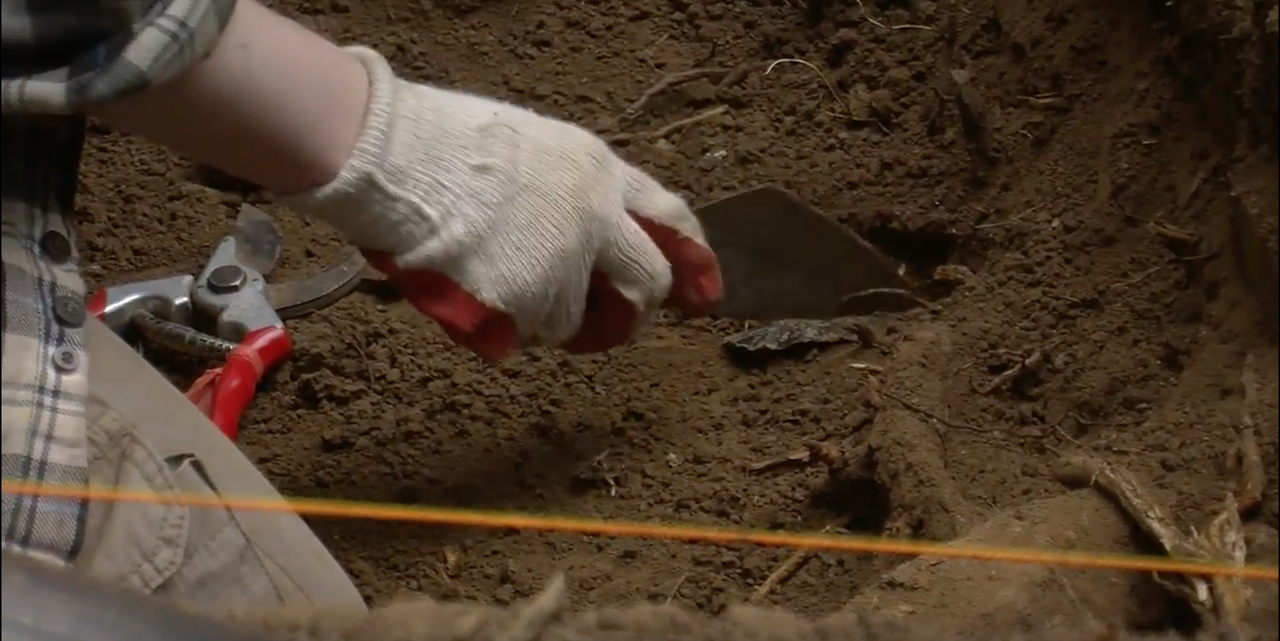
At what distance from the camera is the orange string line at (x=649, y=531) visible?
0.74 m

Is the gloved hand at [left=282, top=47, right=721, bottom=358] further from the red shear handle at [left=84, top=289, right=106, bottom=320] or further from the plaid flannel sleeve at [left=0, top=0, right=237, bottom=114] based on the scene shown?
the red shear handle at [left=84, top=289, right=106, bottom=320]

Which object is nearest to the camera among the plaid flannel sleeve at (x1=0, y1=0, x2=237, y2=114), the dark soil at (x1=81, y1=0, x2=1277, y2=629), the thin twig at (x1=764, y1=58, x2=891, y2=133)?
the plaid flannel sleeve at (x1=0, y1=0, x2=237, y2=114)

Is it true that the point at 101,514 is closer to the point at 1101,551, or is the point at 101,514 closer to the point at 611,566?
the point at 611,566

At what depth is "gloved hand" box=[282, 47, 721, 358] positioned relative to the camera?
0.83 m

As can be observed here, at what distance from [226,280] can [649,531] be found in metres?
0.51

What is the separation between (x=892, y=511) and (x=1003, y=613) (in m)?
0.21

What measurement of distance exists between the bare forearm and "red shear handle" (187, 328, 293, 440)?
37cm

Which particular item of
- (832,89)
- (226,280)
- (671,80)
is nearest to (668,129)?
(671,80)

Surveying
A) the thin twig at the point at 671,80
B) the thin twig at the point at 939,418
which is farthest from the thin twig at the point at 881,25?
the thin twig at the point at 939,418

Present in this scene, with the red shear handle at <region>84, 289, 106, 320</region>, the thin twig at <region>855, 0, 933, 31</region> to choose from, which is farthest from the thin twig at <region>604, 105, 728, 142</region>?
the red shear handle at <region>84, 289, 106, 320</region>

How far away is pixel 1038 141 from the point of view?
1.22m

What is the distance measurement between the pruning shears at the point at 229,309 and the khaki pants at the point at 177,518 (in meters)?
0.25

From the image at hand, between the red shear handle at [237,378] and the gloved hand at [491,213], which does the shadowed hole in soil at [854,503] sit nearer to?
the gloved hand at [491,213]

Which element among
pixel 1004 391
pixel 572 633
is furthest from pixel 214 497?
pixel 1004 391
